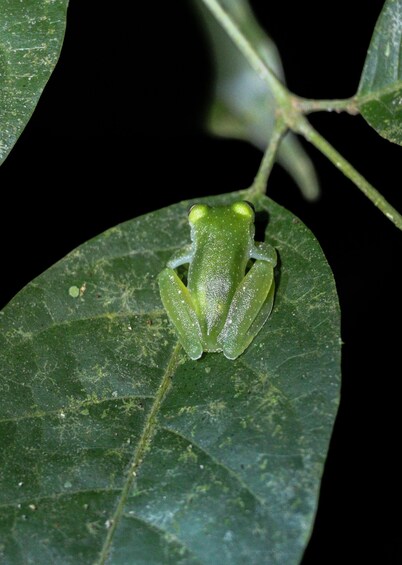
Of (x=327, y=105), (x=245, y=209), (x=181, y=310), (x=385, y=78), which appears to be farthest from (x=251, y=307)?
(x=385, y=78)

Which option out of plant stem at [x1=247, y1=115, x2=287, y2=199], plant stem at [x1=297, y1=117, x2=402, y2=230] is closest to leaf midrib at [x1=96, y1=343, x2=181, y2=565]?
plant stem at [x1=247, y1=115, x2=287, y2=199]

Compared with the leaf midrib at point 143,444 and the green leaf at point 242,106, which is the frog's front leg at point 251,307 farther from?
the green leaf at point 242,106

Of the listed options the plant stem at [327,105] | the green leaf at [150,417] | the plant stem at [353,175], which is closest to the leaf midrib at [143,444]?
the green leaf at [150,417]

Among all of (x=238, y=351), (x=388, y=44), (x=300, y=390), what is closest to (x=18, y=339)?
(x=238, y=351)

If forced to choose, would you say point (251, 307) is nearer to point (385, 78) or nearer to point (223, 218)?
point (223, 218)

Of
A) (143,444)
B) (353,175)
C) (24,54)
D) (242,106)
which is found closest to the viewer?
(143,444)
